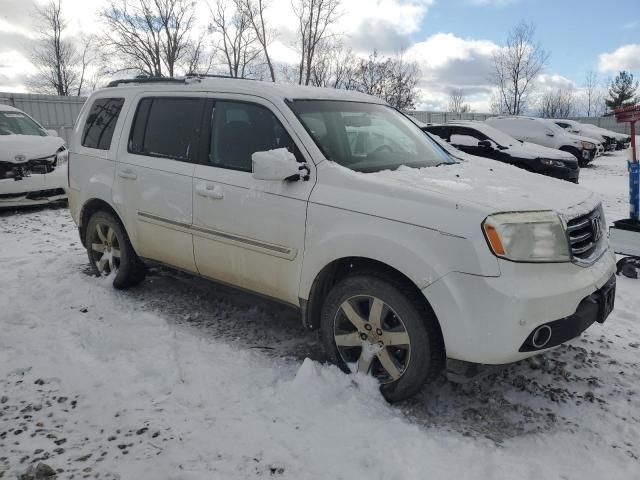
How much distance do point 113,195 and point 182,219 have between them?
3.27ft

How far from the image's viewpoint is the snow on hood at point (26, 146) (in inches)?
327

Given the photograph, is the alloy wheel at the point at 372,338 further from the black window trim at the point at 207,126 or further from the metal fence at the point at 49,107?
the metal fence at the point at 49,107

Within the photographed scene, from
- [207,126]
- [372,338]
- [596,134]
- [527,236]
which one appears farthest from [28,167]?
[596,134]

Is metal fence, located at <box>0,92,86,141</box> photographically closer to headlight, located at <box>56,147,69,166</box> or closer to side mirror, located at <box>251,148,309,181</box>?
headlight, located at <box>56,147,69,166</box>

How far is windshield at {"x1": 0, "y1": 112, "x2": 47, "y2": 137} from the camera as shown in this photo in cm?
921

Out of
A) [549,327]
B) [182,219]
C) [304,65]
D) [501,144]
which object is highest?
[304,65]

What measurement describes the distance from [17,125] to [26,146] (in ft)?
3.75

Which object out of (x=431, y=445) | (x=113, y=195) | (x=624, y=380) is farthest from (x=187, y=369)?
(x=624, y=380)

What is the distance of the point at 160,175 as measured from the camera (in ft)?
13.8

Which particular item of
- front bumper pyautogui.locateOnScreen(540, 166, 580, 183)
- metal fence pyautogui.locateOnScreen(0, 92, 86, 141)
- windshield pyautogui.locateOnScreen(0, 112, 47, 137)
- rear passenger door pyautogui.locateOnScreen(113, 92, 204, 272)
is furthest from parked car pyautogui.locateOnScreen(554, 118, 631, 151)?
rear passenger door pyautogui.locateOnScreen(113, 92, 204, 272)

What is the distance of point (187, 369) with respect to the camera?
345 centimetres

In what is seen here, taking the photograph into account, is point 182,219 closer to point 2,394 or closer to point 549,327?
point 2,394

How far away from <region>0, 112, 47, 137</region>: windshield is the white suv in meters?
5.69

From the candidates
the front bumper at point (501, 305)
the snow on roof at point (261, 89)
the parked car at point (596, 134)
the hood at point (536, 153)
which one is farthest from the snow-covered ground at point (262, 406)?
the parked car at point (596, 134)
